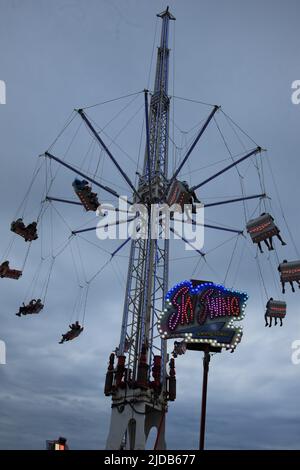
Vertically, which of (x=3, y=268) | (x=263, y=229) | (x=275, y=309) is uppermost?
(x=263, y=229)

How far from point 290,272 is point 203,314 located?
884 cm

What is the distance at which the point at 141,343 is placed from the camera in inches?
1232

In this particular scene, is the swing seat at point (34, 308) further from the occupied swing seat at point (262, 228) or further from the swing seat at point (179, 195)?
the occupied swing seat at point (262, 228)

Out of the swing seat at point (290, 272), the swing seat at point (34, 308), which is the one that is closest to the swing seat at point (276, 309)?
the swing seat at point (290, 272)

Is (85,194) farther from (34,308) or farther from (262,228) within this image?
(262,228)

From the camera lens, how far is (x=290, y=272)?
28531 millimetres

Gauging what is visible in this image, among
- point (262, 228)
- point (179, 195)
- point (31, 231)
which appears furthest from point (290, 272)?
point (31, 231)

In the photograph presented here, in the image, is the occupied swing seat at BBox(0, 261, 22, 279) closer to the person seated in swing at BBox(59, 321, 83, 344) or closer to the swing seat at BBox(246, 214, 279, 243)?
the person seated in swing at BBox(59, 321, 83, 344)

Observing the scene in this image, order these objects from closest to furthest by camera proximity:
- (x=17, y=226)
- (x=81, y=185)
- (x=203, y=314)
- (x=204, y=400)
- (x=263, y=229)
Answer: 1. (x=204, y=400)
2. (x=203, y=314)
3. (x=263, y=229)
4. (x=81, y=185)
5. (x=17, y=226)

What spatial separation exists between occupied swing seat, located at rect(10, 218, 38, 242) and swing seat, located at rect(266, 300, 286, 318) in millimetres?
15601

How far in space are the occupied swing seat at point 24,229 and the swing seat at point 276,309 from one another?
15601 millimetres

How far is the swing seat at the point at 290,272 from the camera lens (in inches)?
1121
